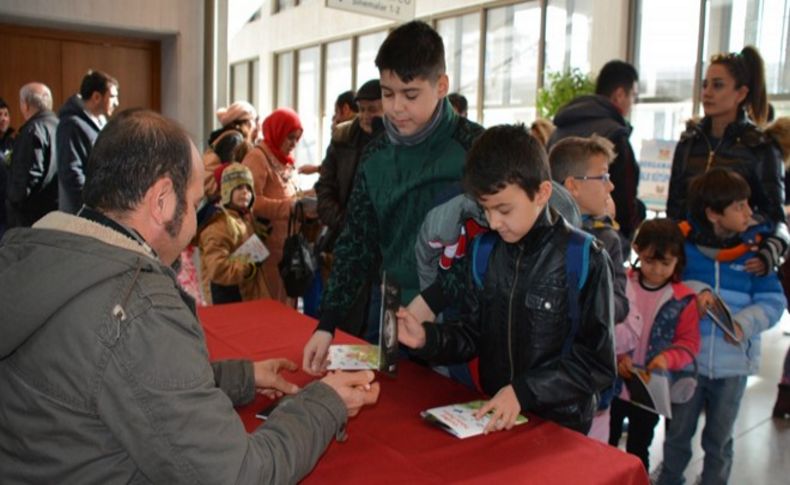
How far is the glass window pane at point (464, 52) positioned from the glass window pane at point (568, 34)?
1.36 m

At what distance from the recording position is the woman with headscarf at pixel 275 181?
433 centimetres

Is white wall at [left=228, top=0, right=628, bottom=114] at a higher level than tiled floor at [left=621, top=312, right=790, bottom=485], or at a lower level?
higher

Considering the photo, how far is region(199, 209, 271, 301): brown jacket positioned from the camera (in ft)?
12.3

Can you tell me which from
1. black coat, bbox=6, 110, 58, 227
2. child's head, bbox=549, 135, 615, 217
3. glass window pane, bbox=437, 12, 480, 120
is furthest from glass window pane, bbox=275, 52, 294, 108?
child's head, bbox=549, 135, 615, 217

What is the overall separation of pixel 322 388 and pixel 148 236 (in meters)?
0.45

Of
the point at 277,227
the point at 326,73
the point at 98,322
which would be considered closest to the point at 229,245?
the point at 277,227

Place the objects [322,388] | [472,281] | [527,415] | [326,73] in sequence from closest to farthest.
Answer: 1. [322,388]
2. [527,415]
3. [472,281]
4. [326,73]

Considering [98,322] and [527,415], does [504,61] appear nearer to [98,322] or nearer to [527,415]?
[527,415]

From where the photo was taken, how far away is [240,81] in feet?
53.3

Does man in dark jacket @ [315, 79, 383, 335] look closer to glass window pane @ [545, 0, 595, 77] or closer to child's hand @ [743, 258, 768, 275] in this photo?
child's hand @ [743, 258, 768, 275]

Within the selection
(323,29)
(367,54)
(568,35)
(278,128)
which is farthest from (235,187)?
(323,29)

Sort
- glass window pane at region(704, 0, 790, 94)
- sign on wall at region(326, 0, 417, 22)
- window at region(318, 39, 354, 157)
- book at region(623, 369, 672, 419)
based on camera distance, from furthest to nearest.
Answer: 1. window at region(318, 39, 354, 157)
2. glass window pane at region(704, 0, 790, 94)
3. sign on wall at region(326, 0, 417, 22)
4. book at region(623, 369, 672, 419)

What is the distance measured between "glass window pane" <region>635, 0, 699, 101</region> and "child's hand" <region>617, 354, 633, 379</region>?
224 inches

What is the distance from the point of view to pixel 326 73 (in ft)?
43.5
